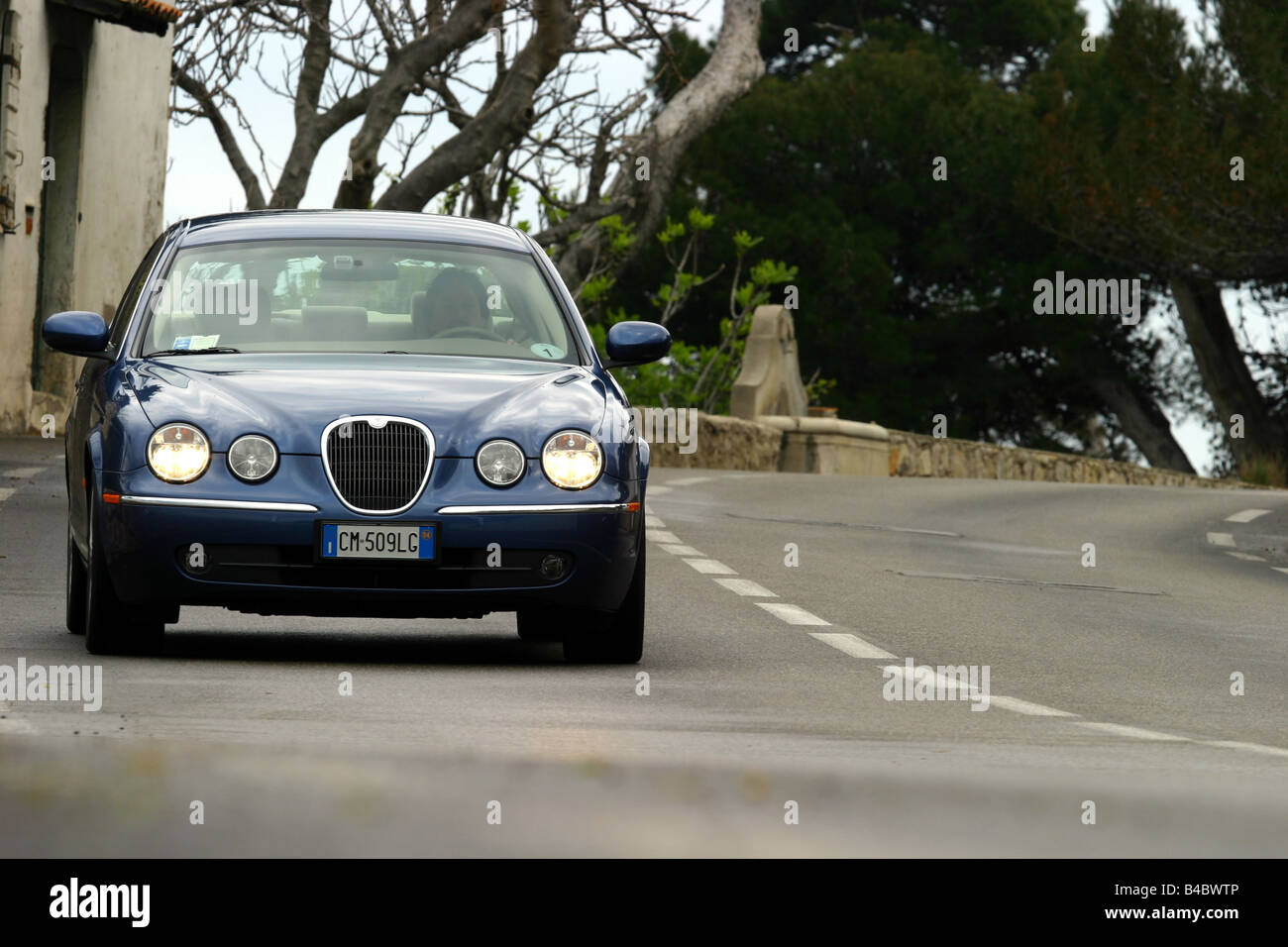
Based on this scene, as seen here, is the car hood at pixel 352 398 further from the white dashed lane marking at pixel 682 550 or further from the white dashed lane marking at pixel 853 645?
the white dashed lane marking at pixel 682 550

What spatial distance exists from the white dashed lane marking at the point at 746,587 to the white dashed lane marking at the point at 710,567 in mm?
443

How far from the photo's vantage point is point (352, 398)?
8992mm

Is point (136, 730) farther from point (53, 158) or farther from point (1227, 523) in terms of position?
point (53, 158)

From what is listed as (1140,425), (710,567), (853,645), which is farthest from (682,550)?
(1140,425)

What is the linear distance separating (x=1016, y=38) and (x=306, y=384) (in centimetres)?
5636

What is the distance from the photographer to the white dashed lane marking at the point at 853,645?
35.0 feet

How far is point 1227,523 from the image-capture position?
968 inches

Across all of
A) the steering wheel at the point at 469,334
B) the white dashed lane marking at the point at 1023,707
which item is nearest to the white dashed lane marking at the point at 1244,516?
the steering wheel at the point at 469,334

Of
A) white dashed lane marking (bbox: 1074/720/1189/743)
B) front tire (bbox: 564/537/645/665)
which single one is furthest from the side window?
white dashed lane marking (bbox: 1074/720/1189/743)

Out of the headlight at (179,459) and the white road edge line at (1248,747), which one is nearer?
the white road edge line at (1248,747)

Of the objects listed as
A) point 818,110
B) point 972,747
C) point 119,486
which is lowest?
point 972,747
